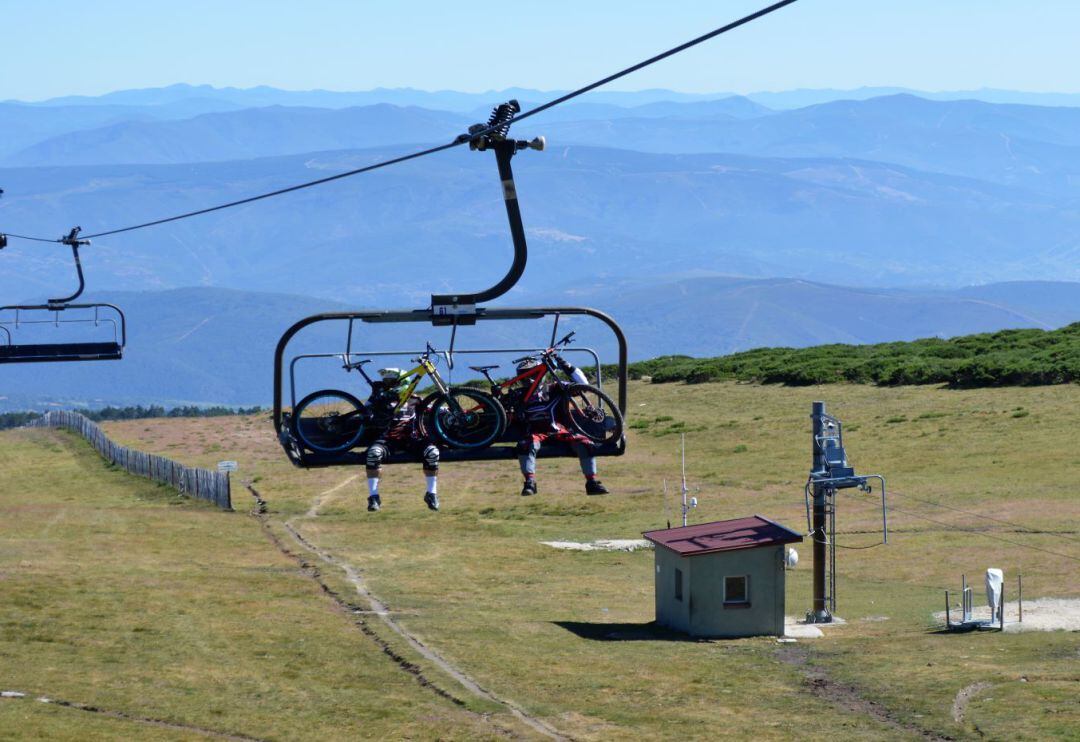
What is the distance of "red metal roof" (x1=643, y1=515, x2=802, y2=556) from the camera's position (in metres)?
42.5

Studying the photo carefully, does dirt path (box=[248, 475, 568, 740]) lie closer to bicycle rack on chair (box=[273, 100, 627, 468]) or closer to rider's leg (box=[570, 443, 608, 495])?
rider's leg (box=[570, 443, 608, 495])

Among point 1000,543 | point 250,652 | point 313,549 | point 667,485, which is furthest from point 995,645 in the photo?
point 667,485

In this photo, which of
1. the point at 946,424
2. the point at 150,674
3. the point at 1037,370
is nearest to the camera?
the point at 150,674

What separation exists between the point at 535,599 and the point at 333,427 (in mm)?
20317

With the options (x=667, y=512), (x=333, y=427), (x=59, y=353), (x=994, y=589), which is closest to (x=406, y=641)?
(x=333, y=427)

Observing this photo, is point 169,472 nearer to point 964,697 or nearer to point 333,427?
point 964,697

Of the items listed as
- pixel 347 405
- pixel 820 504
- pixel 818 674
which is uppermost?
pixel 347 405

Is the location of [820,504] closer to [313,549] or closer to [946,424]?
[313,549]

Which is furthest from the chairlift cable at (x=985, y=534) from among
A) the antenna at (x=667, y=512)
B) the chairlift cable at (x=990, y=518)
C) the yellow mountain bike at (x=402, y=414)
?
the yellow mountain bike at (x=402, y=414)

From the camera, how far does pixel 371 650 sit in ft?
126

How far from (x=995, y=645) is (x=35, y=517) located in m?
37.2

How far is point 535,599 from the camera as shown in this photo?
4731cm

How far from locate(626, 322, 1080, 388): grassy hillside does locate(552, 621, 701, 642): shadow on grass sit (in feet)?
162

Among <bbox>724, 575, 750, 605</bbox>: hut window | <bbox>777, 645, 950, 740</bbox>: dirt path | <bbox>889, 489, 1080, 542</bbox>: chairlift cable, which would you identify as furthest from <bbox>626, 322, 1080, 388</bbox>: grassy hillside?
<bbox>777, 645, 950, 740</bbox>: dirt path
